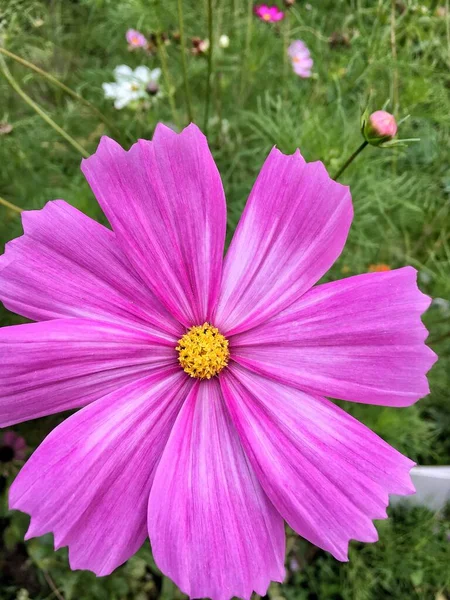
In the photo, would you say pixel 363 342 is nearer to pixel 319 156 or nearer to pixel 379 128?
pixel 379 128

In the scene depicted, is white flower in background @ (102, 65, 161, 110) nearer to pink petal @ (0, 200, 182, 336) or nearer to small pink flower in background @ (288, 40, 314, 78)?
small pink flower in background @ (288, 40, 314, 78)

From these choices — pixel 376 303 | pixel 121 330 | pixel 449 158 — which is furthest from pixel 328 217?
pixel 449 158

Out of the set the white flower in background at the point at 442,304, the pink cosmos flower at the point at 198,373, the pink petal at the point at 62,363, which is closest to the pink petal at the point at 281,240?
the pink cosmos flower at the point at 198,373

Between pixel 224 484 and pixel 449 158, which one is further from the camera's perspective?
pixel 449 158

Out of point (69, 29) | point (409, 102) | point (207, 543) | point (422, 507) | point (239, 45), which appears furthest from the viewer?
point (69, 29)

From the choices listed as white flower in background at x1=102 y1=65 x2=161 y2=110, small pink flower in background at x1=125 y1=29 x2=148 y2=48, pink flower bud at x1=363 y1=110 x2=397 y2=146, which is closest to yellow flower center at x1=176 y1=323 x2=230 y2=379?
pink flower bud at x1=363 y1=110 x2=397 y2=146

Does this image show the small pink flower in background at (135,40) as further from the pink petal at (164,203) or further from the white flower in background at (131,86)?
the pink petal at (164,203)

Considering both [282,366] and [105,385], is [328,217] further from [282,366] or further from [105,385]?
[105,385]
